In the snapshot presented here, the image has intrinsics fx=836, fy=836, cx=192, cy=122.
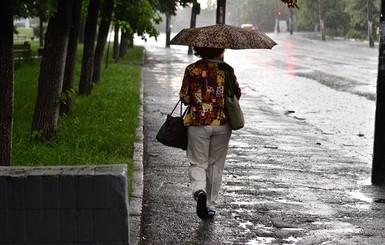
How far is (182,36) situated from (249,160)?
400cm

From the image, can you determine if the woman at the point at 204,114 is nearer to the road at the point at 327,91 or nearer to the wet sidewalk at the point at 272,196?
the wet sidewalk at the point at 272,196

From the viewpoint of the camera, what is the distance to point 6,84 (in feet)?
28.1

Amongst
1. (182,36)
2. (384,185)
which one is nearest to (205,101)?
(182,36)

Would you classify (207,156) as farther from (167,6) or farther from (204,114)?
(167,6)

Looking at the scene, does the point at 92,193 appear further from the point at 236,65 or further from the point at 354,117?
the point at 236,65

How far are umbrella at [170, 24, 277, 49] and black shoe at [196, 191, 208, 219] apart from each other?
1.37 metres

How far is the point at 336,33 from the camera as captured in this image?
86625 mm

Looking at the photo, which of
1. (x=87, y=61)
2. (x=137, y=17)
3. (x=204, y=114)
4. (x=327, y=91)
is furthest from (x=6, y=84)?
(x=137, y=17)

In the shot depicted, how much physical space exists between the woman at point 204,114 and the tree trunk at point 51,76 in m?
4.62

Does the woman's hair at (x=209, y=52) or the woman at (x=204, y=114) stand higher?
the woman's hair at (x=209, y=52)

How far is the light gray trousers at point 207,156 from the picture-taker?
25.7ft

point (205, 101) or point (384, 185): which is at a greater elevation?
point (205, 101)

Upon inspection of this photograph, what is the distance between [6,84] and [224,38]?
2.38m

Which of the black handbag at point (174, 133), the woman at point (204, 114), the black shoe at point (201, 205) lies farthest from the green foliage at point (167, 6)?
the black shoe at point (201, 205)
